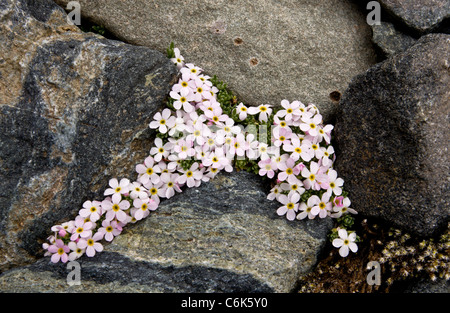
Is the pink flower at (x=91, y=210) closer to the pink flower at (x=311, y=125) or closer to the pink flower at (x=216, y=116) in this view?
the pink flower at (x=216, y=116)

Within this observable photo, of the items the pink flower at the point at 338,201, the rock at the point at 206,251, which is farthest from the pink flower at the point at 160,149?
the pink flower at the point at 338,201

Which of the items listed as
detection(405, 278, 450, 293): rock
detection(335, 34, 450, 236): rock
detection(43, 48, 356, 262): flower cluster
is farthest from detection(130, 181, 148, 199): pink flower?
detection(405, 278, 450, 293): rock

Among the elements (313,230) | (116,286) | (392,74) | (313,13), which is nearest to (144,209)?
(116,286)

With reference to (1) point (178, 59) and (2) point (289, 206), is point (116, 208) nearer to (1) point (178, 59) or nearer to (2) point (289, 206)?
(2) point (289, 206)

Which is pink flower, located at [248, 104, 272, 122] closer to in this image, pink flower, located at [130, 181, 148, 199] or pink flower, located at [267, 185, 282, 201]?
pink flower, located at [267, 185, 282, 201]

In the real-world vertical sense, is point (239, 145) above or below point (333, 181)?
above

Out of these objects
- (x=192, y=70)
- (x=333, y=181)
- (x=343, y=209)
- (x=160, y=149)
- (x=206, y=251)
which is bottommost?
(x=206, y=251)

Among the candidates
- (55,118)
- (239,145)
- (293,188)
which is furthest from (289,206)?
(55,118)
